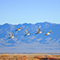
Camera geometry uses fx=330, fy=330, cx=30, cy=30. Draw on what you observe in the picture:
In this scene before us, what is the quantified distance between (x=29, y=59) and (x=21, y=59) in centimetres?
973

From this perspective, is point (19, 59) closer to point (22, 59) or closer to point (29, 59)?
point (22, 59)

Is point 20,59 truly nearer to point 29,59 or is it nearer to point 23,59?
point 23,59

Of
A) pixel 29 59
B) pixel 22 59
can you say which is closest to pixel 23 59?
pixel 22 59

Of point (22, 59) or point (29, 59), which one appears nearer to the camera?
point (22, 59)

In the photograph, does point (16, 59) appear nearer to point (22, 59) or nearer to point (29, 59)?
point (22, 59)

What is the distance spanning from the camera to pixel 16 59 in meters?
65.8

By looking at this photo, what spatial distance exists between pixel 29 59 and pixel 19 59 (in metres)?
10.7

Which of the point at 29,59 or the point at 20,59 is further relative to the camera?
the point at 29,59

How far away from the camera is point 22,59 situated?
65.8 meters

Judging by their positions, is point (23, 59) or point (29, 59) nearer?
point (23, 59)

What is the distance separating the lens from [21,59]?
66125 millimetres

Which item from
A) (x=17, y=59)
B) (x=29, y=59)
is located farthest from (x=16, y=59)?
(x=29, y=59)

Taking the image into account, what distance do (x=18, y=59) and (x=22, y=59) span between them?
0.93 meters

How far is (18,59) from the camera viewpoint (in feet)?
214
